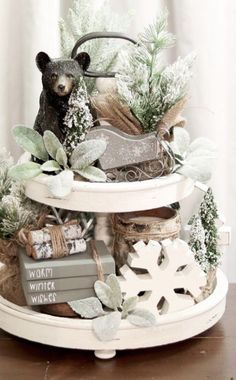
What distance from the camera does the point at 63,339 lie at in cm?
89

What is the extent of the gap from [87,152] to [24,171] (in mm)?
88

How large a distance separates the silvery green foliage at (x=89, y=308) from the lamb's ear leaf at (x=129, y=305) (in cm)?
3

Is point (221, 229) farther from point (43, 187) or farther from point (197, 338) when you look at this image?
point (43, 187)

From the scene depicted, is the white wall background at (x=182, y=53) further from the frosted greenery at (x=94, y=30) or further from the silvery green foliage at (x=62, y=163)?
the silvery green foliage at (x=62, y=163)

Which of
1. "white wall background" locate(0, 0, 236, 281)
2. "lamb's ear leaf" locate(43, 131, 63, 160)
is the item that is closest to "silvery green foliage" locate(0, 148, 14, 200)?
"lamb's ear leaf" locate(43, 131, 63, 160)

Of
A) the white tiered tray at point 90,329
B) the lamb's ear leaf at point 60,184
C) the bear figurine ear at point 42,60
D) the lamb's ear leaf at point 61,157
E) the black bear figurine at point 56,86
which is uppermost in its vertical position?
the bear figurine ear at point 42,60

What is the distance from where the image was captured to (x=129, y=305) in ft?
2.92

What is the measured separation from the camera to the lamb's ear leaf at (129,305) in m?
0.89

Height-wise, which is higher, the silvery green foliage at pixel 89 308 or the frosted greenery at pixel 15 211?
the frosted greenery at pixel 15 211

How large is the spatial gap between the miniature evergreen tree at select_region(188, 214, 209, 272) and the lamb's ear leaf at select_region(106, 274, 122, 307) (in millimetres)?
148

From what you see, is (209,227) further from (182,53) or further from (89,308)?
(182,53)

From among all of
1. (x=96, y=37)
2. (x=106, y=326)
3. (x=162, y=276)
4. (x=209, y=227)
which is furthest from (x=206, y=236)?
(x=96, y=37)

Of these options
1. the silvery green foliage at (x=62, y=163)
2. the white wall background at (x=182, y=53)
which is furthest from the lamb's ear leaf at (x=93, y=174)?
the white wall background at (x=182, y=53)

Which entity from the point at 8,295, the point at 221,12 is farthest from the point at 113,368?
the point at 221,12
